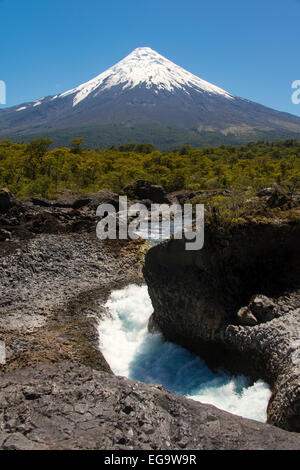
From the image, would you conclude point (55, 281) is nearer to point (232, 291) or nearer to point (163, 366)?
point (163, 366)

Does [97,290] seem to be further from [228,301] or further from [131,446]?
[131,446]

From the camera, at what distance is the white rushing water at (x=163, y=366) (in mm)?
7387

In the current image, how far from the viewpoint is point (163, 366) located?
941 centimetres

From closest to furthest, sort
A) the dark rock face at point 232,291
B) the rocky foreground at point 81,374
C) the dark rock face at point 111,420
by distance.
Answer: the dark rock face at point 111,420 → the rocky foreground at point 81,374 → the dark rock face at point 232,291

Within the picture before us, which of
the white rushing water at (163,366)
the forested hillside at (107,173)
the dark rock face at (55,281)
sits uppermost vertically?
the forested hillside at (107,173)

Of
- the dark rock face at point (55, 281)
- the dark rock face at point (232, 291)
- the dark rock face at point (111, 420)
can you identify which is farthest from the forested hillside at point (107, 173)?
the dark rock face at point (111, 420)

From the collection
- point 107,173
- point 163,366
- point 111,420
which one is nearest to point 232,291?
point 163,366

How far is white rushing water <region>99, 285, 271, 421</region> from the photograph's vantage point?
739 cm

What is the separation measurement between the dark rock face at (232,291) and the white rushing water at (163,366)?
329mm

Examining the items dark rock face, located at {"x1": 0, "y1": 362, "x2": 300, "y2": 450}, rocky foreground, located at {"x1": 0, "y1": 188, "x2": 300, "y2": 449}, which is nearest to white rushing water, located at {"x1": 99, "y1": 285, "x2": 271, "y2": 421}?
rocky foreground, located at {"x1": 0, "y1": 188, "x2": 300, "y2": 449}

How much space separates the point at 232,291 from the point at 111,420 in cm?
477

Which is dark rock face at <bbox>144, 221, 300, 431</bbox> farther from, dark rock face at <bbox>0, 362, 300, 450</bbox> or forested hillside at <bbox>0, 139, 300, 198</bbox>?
forested hillside at <bbox>0, 139, 300, 198</bbox>

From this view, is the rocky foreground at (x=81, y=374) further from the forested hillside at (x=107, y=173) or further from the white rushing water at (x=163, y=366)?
the forested hillside at (x=107, y=173)

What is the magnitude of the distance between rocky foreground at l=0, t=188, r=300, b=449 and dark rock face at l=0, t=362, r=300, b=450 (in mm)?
16
